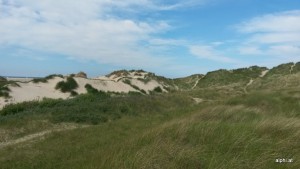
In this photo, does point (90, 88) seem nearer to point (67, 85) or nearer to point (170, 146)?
point (67, 85)

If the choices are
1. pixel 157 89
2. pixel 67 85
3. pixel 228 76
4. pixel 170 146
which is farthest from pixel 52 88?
pixel 228 76

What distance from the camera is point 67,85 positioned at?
37.5 m

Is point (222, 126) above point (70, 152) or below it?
above

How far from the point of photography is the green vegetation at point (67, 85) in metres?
37.0

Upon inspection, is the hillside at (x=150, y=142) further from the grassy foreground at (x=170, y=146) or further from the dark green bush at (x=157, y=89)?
the dark green bush at (x=157, y=89)

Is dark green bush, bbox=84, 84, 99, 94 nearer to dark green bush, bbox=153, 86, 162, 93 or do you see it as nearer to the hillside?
dark green bush, bbox=153, 86, 162, 93

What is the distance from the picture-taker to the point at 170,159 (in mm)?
6949

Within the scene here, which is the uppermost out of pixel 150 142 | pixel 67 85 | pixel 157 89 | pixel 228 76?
Answer: pixel 228 76

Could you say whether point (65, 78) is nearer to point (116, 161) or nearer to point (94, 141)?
point (94, 141)

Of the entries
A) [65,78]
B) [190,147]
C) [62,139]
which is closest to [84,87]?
[65,78]

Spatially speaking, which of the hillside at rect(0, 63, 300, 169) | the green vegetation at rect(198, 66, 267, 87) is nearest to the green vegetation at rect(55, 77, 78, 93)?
the hillside at rect(0, 63, 300, 169)

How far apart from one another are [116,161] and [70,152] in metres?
3.99

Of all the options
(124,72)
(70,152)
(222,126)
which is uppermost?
(124,72)

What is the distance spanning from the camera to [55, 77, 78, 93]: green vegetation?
37047mm
